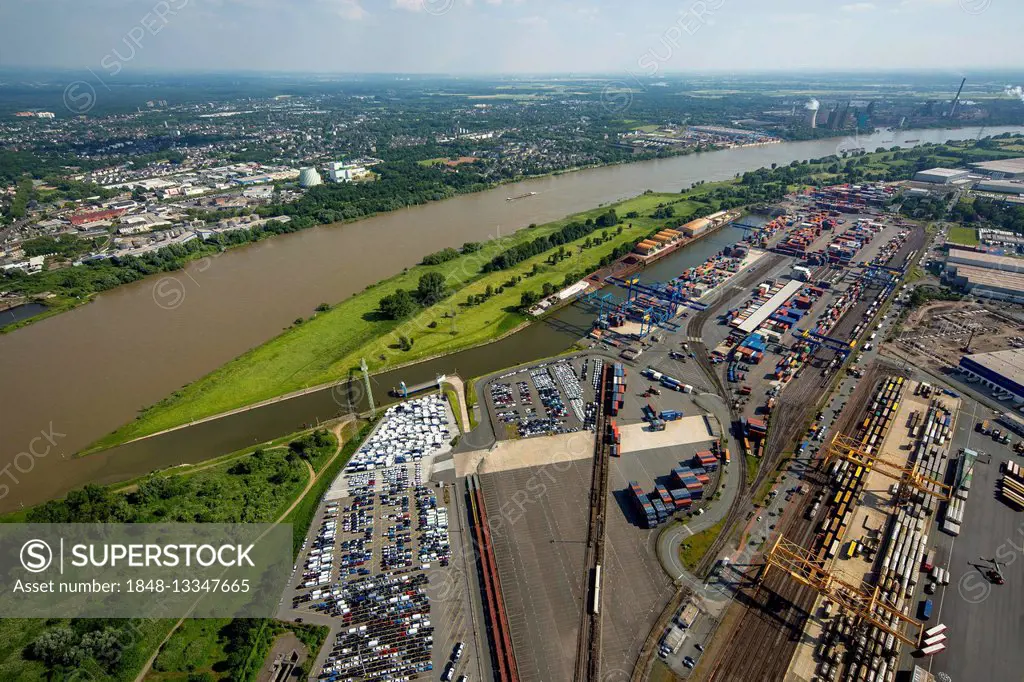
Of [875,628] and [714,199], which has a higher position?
[714,199]

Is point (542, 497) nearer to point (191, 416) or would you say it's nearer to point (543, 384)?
point (543, 384)

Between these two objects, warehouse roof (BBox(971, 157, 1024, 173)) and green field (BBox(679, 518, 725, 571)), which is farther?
warehouse roof (BBox(971, 157, 1024, 173))

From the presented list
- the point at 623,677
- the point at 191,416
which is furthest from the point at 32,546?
the point at 623,677

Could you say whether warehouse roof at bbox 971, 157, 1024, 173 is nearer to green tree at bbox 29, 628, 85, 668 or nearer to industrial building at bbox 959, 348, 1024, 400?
industrial building at bbox 959, 348, 1024, 400

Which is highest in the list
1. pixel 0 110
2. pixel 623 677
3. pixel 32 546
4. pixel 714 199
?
pixel 0 110

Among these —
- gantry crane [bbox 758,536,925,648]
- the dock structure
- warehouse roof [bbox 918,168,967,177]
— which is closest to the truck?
gantry crane [bbox 758,536,925,648]
